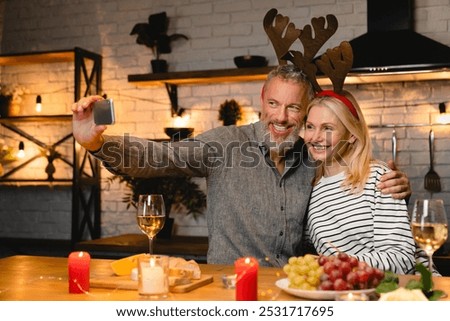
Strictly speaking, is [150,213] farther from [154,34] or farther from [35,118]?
[35,118]

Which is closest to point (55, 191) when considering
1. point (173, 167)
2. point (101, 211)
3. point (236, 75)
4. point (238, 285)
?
point (101, 211)

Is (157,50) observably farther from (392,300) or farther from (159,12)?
(392,300)

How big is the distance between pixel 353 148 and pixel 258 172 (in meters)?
0.39

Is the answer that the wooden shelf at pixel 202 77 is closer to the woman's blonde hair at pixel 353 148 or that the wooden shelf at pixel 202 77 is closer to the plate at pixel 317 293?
the woman's blonde hair at pixel 353 148

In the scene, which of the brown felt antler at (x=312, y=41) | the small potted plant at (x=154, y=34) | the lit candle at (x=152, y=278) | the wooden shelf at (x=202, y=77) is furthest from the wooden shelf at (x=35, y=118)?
the lit candle at (x=152, y=278)

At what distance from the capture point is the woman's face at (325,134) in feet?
7.66

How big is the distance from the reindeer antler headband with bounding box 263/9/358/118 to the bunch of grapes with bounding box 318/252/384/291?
3.67ft

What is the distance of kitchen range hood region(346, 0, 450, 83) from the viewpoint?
3221mm

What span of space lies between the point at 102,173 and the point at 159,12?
1.19 m

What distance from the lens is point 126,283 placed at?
1654 mm

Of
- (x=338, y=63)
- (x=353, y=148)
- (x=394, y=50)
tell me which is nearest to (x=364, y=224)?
(x=353, y=148)

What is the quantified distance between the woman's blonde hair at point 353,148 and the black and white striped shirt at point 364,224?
0.09 feet

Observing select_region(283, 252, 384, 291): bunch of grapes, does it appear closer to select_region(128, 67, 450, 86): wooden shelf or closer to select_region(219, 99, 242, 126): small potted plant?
select_region(128, 67, 450, 86): wooden shelf

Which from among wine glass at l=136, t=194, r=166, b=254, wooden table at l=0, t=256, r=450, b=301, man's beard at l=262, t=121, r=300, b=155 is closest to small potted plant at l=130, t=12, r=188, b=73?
man's beard at l=262, t=121, r=300, b=155
